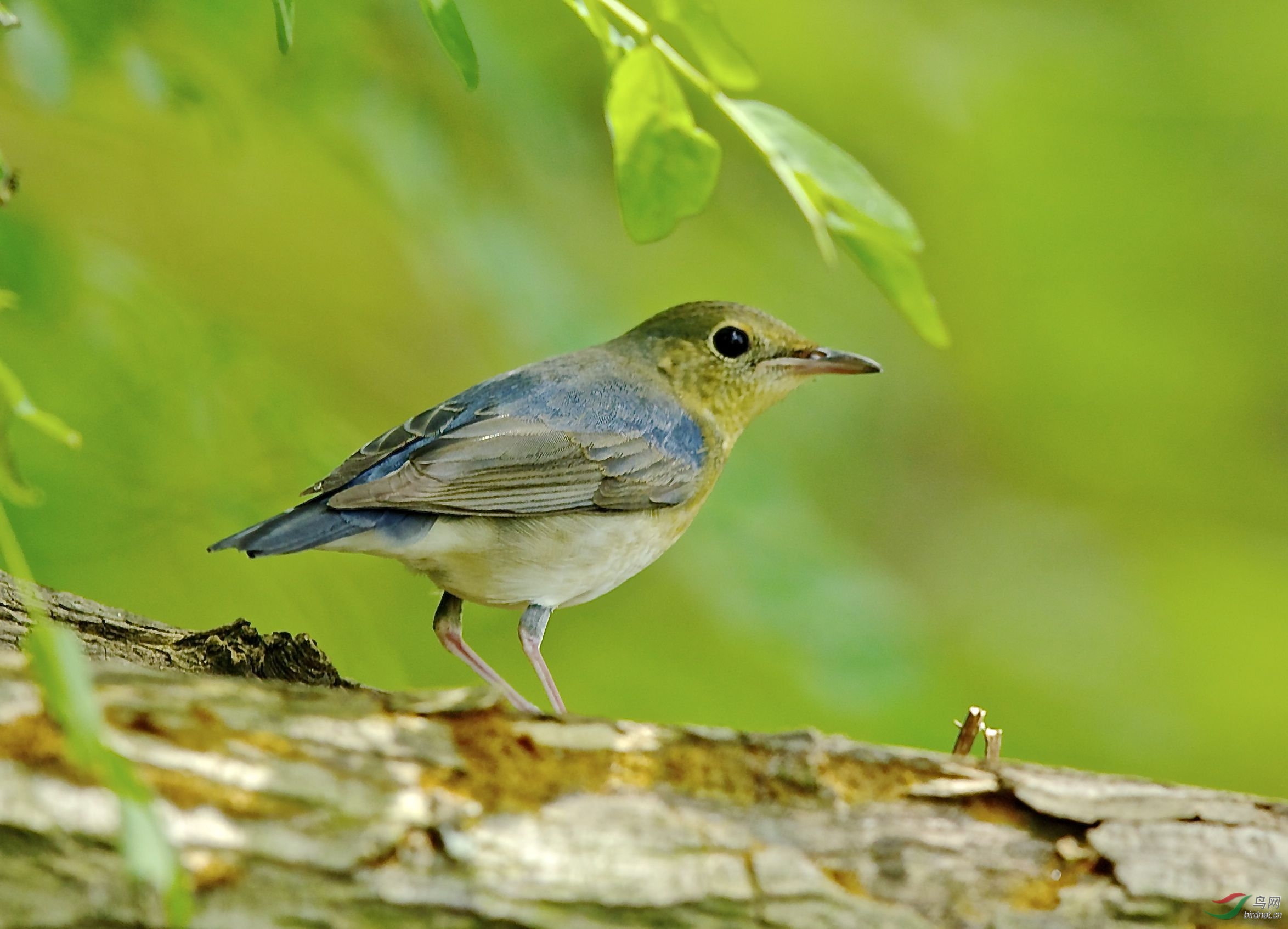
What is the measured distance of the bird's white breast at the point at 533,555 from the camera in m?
3.48

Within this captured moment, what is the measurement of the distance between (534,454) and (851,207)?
1758 mm

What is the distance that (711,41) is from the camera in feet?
7.01

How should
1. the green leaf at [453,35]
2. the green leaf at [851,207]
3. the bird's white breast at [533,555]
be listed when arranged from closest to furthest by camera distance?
the green leaf at [453,35] → the green leaf at [851,207] → the bird's white breast at [533,555]

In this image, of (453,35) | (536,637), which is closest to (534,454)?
(536,637)

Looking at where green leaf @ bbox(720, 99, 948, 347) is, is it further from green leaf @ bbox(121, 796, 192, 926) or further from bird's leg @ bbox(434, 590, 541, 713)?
bird's leg @ bbox(434, 590, 541, 713)

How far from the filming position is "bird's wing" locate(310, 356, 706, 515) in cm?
340

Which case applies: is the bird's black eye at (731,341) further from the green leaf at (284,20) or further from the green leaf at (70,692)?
the green leaf at (70,692)

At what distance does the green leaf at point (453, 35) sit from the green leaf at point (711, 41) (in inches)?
13.4

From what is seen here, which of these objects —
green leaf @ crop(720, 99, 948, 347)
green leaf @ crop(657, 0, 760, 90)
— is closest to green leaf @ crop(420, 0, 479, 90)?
green leaf @ crop(657, 0, 760, 90)

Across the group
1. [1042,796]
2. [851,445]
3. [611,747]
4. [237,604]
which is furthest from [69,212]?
[1042,796]

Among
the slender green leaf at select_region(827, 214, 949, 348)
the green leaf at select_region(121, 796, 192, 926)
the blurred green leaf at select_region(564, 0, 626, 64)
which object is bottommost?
the green leaf at select_region(121, 796, 192, 926)

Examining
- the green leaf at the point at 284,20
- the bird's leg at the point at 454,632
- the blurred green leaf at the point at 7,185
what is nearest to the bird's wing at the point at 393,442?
the bird's leg at the point at 454,632

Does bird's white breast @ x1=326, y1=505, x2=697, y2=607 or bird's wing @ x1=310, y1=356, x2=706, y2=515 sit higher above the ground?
bird's wing @ x1=310, y1=356, x2=706, y2=515

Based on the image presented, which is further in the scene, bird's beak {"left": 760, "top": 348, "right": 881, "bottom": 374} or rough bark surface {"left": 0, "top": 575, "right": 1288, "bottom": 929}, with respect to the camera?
bird's beak {"left": 760, "top": 348, "right": 881, "bottom": 374}
